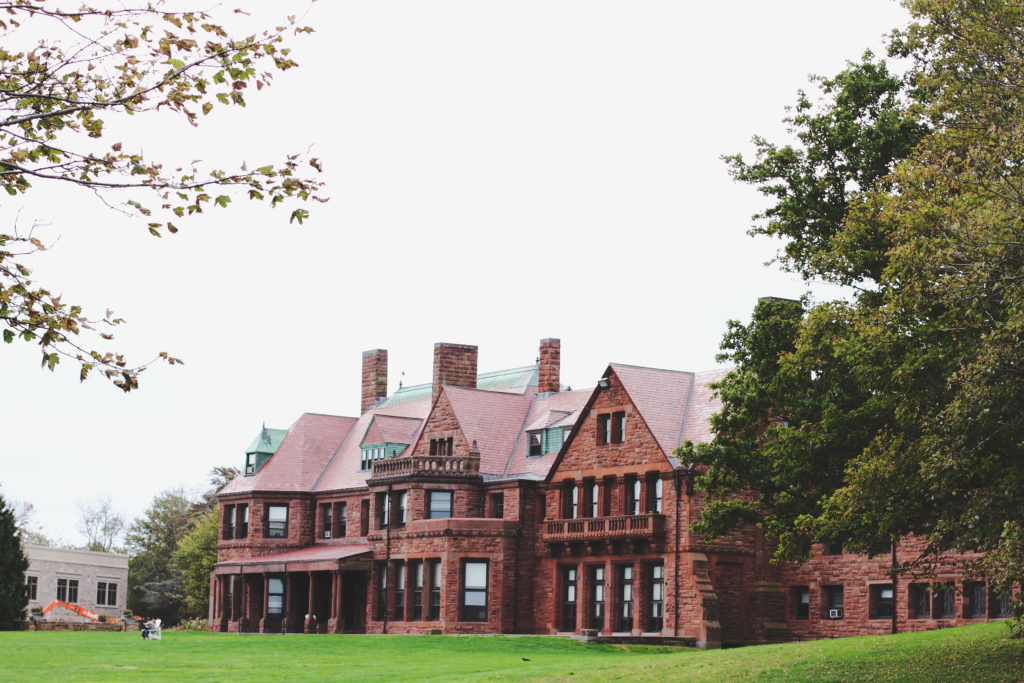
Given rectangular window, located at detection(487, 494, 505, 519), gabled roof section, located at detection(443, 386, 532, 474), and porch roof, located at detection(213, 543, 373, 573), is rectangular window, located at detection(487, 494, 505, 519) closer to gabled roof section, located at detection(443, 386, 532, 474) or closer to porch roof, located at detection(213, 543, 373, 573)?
gabled roof section, located at detection(443, 386, 532, 474)

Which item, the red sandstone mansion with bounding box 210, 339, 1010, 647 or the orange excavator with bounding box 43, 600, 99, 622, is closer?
the red sandstone mansion with bounding box 210, 339, 1010, 647

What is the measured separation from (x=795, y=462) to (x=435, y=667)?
10734 mm

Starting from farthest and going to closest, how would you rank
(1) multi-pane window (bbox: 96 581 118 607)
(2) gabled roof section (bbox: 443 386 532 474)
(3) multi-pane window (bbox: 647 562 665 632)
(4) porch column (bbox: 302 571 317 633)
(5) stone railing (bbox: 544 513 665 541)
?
(1) multi-pane window (bbox: 96 581 118 607), (4) porch column (bbox: 302 571 317 633), (2) gabled roof section (bbox: 443 386 532 474), (3) multi-pane window (bbox: 647 562 665 632), (5) stone railing (bbox: 544 513 665 541)

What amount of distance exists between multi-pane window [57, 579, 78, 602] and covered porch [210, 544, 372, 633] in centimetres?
1770

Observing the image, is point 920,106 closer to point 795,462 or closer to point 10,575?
point 795,462

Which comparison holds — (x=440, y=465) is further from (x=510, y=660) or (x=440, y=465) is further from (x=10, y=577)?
(x=10, y=577)

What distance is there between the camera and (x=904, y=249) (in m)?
22.6

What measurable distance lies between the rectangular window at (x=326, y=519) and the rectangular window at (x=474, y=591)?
1218 centimetres

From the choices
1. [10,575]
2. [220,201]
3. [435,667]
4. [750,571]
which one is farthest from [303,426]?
[220,201]

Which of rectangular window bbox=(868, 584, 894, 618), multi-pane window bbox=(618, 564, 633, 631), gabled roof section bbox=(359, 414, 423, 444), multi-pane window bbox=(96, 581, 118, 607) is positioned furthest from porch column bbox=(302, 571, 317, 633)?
multi-pane window bbox=(96, 581, 118, 607)

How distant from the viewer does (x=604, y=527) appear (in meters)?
52.2

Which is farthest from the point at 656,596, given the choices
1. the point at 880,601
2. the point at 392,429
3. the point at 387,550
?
the point at 392,429

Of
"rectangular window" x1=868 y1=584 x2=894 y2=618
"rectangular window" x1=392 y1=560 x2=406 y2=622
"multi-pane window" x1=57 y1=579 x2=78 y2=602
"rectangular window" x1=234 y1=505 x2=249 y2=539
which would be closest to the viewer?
"rectangular window" x1=868 y1=584 x2=894 y2=618

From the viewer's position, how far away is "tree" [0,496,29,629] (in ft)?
214
